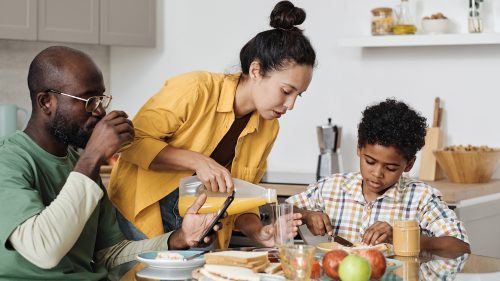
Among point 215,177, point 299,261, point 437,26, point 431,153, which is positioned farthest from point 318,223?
point 437,26

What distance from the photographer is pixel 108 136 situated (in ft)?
6.88

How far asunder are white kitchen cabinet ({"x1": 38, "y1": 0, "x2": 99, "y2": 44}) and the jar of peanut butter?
2464mm

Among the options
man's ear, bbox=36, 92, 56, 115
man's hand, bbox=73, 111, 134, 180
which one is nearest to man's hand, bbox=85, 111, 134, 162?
man's hand, bbox=73, 111, 134, 180

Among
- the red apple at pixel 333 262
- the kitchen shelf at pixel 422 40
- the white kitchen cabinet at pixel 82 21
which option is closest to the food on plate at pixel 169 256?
the red apple at pixel 333 262

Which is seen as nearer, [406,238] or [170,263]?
[170,263]

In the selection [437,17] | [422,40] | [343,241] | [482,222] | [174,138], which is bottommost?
[482,222]

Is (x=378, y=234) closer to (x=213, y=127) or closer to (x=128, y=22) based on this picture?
(x=213, y=127)

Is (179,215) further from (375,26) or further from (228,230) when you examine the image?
(375,26)

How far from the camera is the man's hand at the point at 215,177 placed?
2.36m

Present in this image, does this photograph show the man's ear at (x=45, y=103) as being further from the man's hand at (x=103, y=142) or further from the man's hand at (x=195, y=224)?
the man's hand at (x=195, y=224)

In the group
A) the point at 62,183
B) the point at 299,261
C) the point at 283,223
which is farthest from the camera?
the point at 62,183

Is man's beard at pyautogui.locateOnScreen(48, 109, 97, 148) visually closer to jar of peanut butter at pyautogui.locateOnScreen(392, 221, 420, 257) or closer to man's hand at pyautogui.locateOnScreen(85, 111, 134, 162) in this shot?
man's hand at pyautogui.locateOnScreen(85, 111, 134, 162)

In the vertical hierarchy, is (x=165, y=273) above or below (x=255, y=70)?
below

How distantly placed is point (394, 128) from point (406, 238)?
47 centimetres
